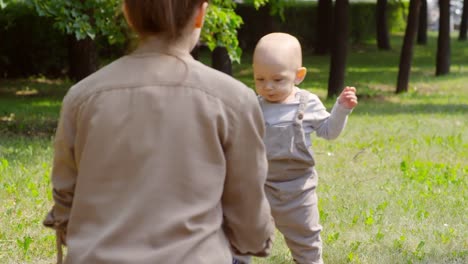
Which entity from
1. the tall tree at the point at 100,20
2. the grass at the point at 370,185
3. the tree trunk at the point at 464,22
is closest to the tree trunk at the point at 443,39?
the grass at the point at 370,185

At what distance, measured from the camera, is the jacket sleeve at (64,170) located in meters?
2.46

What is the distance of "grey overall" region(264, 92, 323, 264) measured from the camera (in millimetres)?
4484

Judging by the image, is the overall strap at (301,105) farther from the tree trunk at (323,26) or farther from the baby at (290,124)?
the tree trunk at (323,26)

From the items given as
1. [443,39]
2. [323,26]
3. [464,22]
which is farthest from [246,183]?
[464,22]

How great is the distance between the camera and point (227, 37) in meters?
12.0

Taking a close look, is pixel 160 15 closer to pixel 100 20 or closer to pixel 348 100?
pixel 348 100

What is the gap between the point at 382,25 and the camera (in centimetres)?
3422

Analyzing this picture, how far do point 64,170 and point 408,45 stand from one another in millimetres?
17890

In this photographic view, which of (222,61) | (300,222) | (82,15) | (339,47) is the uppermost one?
(82,15)

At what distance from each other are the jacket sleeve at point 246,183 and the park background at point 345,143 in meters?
0.45

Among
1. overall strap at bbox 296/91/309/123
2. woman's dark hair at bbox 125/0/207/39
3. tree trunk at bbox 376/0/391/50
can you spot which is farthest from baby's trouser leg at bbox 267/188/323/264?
tree trunk at bbox 376/0/391/50

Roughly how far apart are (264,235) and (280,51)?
2.04 m

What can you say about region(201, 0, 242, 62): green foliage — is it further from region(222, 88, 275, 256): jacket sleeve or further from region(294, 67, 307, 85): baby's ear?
region(222, 88, 275, 256): jacket sleeve

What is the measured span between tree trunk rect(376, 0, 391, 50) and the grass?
674 inches
